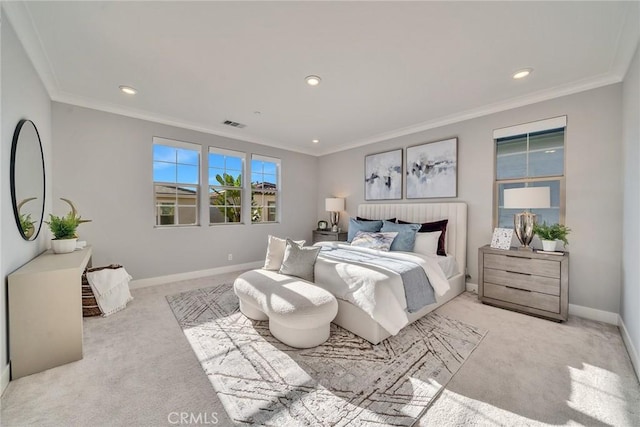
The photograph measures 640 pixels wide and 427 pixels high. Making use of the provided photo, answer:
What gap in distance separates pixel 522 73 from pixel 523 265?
203cm

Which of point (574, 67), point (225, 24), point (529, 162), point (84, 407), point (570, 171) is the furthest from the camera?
point (529, 162)

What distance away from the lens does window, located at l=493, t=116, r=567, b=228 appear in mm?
2896

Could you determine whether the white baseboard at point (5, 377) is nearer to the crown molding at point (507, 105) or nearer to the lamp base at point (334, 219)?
the lamp base at point (334, 219)

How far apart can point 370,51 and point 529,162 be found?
98.5 inches

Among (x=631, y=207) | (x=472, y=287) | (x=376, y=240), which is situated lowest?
(x=472, y=287)

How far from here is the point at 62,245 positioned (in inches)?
98.0

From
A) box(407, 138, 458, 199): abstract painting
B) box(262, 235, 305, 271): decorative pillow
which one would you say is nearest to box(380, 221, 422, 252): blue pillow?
box(407, 138, 458, 199): abstract painting

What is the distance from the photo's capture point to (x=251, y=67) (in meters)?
2.41

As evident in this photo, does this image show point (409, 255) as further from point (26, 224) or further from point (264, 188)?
point (26, 224)

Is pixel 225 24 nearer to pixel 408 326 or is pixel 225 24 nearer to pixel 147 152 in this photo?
pixel 147 152

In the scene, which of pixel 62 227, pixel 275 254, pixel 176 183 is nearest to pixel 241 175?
pixel 176 183

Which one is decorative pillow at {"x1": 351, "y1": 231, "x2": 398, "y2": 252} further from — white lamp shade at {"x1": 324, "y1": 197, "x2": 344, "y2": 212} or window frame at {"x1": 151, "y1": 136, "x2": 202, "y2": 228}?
window frame at {"x1": 151, "y1": 136, "x2": 202, "y2": 228}

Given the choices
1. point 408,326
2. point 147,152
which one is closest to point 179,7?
A: point 147,152

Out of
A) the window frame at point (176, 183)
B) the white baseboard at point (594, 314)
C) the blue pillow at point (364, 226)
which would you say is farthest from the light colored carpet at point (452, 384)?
the blue pillow at point (364, 226)
